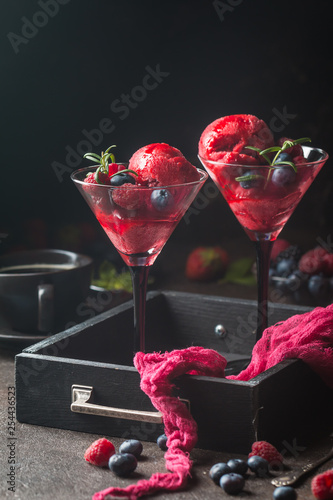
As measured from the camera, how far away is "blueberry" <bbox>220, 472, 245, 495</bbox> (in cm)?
96

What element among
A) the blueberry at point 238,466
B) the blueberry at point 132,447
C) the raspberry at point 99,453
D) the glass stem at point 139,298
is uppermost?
the glass stem at point 139,298

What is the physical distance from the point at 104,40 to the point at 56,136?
0.36 meters

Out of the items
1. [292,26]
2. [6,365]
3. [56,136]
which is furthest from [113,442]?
[292,26]

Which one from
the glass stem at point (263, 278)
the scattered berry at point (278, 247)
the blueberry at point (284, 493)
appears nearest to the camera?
the blueberry at point (284, 493)

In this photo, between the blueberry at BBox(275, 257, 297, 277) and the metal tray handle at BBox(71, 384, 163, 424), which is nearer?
the metal tray handle at BBox(71, 384, 163, 424)

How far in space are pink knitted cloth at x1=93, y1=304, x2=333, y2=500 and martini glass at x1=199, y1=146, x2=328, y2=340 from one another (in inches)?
6.0

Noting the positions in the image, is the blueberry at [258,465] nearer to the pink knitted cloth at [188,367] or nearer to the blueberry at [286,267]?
the pink knitted cloth at [188,367]

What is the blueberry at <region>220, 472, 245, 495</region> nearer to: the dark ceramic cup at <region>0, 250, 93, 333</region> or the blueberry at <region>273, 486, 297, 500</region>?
the blueberry at <region>273, 486, 297, 500</region>

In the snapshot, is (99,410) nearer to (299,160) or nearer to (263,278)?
(263,278)

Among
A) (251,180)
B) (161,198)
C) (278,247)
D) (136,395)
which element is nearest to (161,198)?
(161,198)

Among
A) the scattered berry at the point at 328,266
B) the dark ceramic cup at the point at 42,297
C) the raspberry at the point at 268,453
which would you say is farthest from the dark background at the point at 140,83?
the raspberry at the point at 268,453

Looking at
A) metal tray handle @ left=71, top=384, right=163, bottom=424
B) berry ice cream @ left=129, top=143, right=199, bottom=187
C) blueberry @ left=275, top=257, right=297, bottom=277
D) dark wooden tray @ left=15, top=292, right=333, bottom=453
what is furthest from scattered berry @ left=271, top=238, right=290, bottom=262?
metal tray handle @ left=71, top=384, right=163, bottom=424

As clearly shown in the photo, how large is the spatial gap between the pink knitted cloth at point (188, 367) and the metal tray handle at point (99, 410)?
29mm

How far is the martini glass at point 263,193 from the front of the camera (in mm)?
1242
